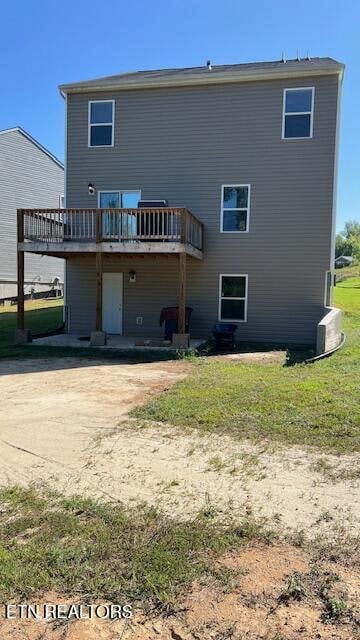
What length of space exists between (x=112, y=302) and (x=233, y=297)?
3.95 meters

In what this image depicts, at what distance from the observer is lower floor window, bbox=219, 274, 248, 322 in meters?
14.2

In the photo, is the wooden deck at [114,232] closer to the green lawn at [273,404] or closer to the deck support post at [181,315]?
the deck support post at [181,315]

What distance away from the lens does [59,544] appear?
10.3 ft

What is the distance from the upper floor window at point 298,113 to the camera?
44.2 ft

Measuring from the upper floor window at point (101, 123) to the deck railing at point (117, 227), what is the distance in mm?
2581

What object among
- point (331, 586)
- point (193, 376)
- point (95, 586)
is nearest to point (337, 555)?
point (331, 586)

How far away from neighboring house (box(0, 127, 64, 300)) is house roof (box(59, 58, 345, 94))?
10885 mm

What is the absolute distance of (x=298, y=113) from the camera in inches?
535

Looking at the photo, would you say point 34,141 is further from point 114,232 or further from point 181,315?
point 181,315

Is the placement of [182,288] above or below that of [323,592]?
above

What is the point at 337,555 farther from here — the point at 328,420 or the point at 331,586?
the point at 328,420

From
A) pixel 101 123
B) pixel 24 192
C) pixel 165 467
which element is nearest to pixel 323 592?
pixel 165 467

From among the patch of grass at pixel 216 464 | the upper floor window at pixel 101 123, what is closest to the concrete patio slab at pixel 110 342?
the upper floor window at pixel 101 123

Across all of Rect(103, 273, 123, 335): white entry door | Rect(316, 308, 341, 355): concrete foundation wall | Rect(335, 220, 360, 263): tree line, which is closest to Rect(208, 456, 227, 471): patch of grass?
Rect(316, 308, 341, 355): concrete foundation wall
